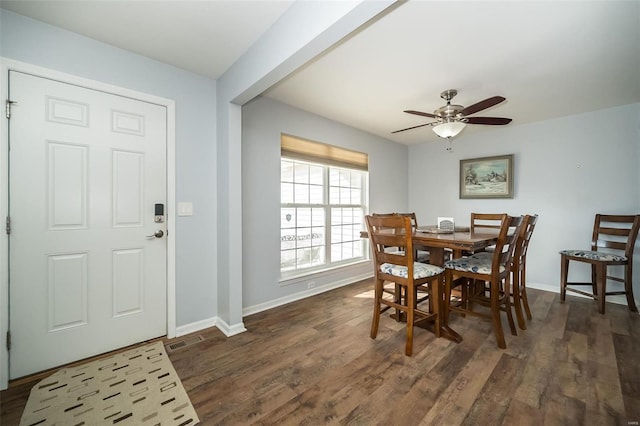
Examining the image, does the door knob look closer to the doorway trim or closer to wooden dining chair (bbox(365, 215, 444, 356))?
the doorway trim

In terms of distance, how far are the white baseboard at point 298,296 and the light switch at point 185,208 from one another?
3.88 ft

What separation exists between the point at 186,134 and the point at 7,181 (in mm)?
1184

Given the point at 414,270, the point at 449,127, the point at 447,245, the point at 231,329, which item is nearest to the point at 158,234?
the point at 231,329

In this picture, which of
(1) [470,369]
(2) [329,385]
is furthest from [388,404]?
(1) [470,369]

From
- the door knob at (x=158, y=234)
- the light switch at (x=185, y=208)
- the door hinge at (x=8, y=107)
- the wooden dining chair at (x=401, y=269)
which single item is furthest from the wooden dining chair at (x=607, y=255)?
the door hinge at (x=8, y=107)

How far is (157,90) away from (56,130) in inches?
30.5

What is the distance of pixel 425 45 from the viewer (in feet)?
6.54

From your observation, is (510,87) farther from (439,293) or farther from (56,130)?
(56,130)

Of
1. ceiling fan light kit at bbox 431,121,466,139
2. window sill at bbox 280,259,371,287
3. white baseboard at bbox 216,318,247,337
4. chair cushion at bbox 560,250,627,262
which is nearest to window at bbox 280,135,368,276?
window sill at bbox 280,259,371,287

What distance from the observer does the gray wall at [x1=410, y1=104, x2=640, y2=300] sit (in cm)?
312

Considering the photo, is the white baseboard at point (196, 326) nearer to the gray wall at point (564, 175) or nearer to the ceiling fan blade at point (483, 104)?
the ceiling fan blade at point (483, 104)

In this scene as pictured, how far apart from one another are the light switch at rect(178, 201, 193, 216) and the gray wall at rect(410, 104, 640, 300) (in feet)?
13.6

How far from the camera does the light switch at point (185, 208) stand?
2.33 m

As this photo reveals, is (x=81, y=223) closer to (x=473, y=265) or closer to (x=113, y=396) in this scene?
(x=113, y=396)
